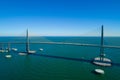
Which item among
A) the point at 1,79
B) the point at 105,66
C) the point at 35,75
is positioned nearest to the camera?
the point at 1,79

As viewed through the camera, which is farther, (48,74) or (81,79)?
(48,74)

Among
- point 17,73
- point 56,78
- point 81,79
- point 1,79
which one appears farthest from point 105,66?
point 1,79

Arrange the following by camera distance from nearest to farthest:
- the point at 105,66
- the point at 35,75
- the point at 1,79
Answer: the point at 1,79 → the point at 35,75 → the point at 105,66

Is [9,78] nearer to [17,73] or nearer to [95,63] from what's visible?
[17,73]

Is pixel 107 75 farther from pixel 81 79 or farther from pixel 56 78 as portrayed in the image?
pixel 56 78

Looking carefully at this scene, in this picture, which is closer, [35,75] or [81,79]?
[81,79]

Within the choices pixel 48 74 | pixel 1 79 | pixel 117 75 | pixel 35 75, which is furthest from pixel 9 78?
pixel 117 75

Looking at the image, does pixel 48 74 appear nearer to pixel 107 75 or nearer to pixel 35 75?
pixel 35 75
